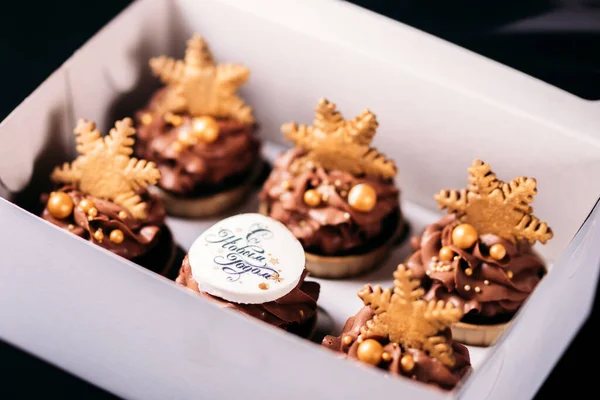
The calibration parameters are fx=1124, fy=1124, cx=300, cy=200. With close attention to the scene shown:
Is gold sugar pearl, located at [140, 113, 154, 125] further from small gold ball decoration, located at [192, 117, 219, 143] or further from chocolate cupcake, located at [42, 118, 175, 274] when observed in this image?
chocolate cupcake, located at [42, 118, 175, 274]

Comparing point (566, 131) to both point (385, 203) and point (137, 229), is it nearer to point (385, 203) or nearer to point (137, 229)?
point (385, 203)

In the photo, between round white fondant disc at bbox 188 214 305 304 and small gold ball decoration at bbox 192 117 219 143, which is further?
small gold ball decoration at bbox 192 117 219 143

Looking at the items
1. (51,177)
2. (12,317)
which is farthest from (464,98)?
(12,317)

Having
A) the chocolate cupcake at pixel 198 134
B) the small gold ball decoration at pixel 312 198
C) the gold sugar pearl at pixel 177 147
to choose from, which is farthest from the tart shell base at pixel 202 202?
the small gold ball decoration at pixel 312 198

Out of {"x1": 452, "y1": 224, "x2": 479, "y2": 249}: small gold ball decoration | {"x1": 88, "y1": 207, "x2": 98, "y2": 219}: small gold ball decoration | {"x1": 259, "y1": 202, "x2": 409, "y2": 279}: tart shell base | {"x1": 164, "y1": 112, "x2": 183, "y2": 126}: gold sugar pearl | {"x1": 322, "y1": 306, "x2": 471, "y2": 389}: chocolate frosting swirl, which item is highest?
{"x1": 452, "y1": 224, "x2": 479, "y2": 249}: small gold ball decoration

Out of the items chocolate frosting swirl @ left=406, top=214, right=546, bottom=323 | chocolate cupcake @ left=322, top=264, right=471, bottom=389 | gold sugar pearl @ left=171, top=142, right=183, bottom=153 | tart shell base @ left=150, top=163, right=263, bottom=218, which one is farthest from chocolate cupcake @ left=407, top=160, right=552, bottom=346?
gold sugar pearl @ left=171, top=142, right=183, bottom=153

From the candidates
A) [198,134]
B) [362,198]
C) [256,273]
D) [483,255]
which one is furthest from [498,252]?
[198,134]

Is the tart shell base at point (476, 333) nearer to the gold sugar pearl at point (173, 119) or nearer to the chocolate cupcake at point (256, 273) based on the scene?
the chocolate cupcake at point (256, 273)
